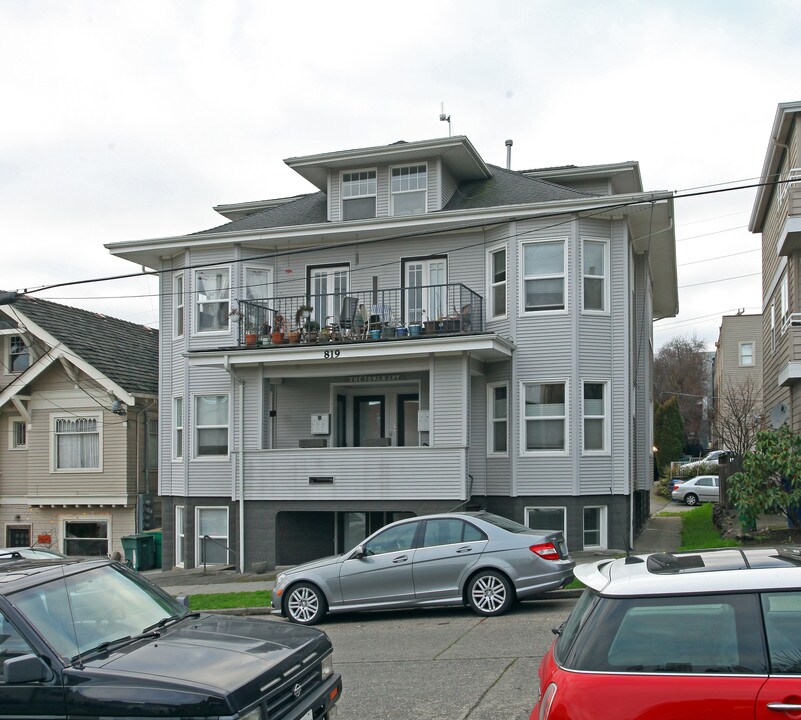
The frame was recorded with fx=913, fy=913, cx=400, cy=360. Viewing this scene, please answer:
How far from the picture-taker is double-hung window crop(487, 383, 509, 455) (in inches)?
806

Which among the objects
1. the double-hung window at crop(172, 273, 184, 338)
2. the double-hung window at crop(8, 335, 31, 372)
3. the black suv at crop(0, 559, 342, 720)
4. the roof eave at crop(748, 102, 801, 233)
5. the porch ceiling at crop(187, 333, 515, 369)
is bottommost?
the black suv at crop(0, 559, 342, 720)

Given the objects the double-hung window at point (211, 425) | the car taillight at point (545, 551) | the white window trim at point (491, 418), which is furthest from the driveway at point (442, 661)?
the double-hung window at point (211, 425)

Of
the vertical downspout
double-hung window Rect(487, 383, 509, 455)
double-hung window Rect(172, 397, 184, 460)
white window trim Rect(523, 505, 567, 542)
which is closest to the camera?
white window trim Rect(523, 505, 567, 542)

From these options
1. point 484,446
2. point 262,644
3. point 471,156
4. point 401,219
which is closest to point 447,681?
point 262,644

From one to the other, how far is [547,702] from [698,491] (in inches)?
1393

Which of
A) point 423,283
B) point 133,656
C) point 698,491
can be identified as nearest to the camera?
point 133,656

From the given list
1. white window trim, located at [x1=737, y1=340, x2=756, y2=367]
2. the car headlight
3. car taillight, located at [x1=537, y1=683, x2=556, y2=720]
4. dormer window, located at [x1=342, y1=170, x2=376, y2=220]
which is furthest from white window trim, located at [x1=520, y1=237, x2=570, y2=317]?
white window trim, located at [x1=737, y1=340, x2=756, y2=367]

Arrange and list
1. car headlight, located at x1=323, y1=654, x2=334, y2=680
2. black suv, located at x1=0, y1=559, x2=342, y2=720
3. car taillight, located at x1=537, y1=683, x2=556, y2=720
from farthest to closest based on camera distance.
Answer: car headlight, located at x1=323, y1=654, x2=334, y2=680
black suv, located at x1=0, y1=559, x2=342, y2=720
car taillight, located at x1=537, y1=683, x2=556, y2=720

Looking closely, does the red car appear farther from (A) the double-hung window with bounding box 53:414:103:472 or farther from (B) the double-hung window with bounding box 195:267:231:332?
(A) the double-hung window with bounding box 53:414:103:472

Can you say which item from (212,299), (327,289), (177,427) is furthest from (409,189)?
(177,427)

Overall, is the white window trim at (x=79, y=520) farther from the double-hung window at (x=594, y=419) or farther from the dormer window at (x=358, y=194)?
the double-hung window at (x=594, y=419)

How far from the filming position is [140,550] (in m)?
23.4

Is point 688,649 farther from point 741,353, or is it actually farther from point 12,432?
point 741,353

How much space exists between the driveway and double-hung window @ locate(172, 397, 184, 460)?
10389 millimetres
